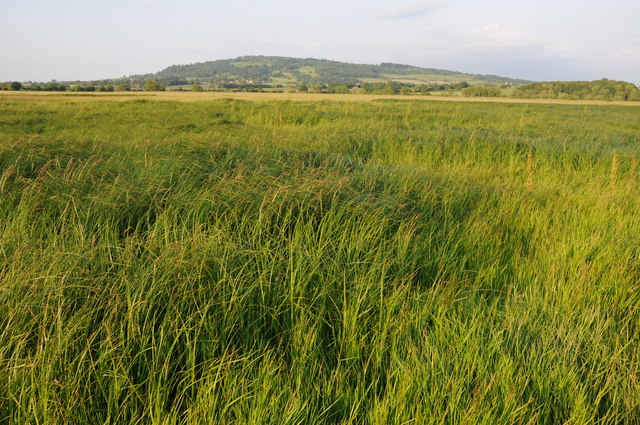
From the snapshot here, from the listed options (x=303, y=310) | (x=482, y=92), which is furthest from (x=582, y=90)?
(x=303, y=310)

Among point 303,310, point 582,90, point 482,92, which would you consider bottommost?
point 303,310

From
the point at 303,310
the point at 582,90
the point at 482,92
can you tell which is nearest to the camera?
the point at 303,310

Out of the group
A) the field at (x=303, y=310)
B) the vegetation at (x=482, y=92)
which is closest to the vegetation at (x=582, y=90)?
the vegetation at (x=482, y=92)

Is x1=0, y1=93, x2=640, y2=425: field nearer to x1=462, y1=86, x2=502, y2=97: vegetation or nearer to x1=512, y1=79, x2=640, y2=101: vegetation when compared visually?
x1=462, y1=86, x2=502, y2=97: vegetation

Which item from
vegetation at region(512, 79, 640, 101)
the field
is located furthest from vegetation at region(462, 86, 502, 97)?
the field

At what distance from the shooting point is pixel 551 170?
6.72m

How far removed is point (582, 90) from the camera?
69.0m

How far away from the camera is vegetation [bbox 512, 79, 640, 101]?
6200cm

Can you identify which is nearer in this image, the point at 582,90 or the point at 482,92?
the point at 482,92

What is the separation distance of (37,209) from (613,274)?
4.03 metres

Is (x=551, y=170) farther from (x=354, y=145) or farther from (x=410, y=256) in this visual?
(x=410, y=256)

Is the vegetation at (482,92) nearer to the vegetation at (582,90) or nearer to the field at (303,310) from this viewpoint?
the vegetation at (582,90)

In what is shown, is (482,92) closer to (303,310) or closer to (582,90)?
(582,90)

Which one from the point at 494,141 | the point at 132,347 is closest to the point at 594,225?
the point at 132,347
